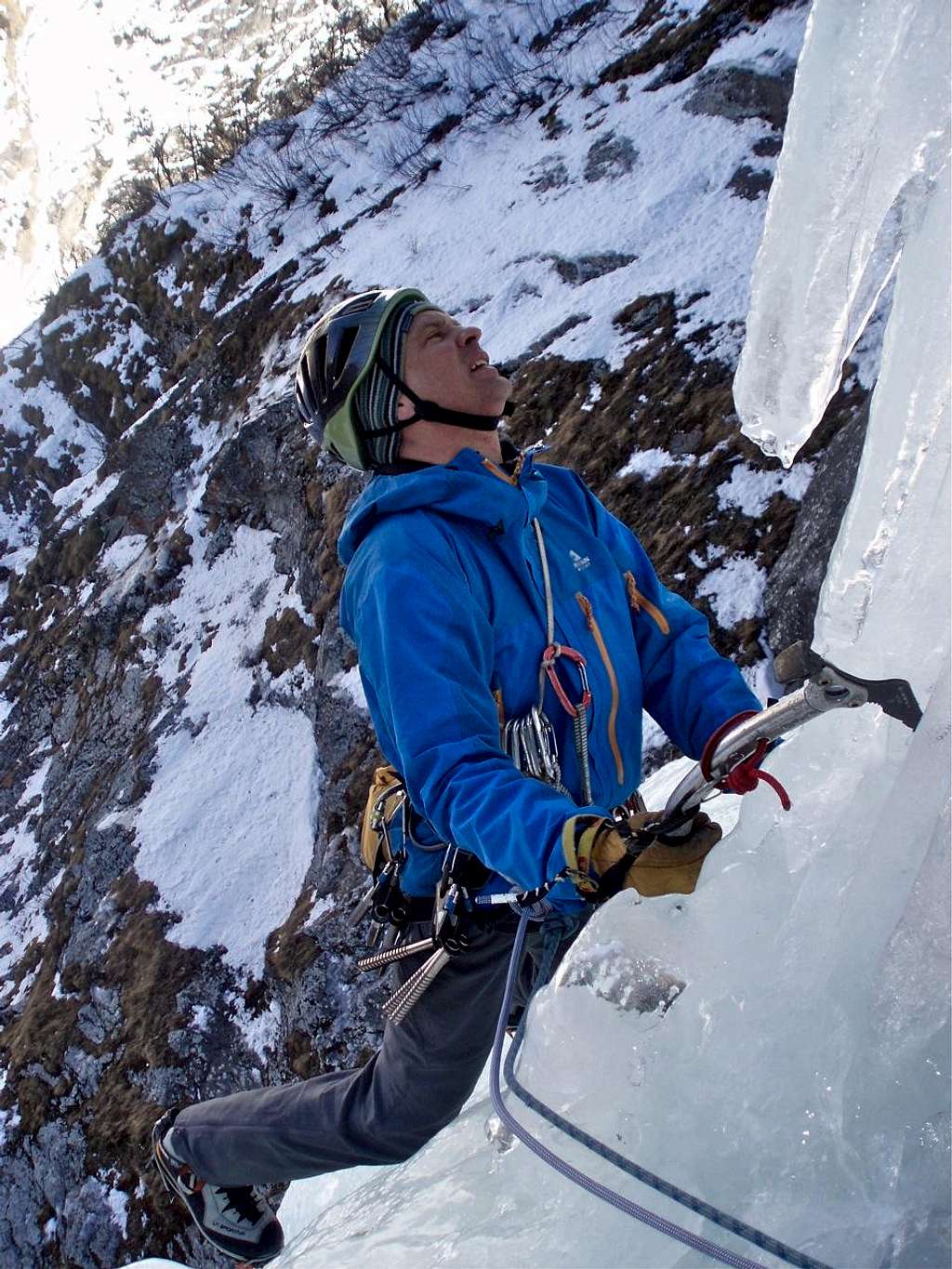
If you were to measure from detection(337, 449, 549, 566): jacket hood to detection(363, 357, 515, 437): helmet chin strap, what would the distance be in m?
0.10

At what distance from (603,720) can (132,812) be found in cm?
1029

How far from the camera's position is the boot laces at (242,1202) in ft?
8.07

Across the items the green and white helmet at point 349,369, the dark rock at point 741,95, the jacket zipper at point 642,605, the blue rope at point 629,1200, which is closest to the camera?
the blue rope at point 629,1200

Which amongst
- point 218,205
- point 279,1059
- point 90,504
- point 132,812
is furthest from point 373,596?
point 218,205

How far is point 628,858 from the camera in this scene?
55.0 inches

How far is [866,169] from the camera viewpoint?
1216 mm

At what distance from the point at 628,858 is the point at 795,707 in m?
0.35

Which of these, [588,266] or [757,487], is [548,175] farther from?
[757,487]

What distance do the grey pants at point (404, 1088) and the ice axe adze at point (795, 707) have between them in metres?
0.59

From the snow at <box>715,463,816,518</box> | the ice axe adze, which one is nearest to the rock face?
the snow at <box>715,463,816,518</box>

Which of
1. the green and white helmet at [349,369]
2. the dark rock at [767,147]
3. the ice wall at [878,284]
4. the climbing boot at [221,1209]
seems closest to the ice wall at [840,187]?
the ice wall at [878,284]

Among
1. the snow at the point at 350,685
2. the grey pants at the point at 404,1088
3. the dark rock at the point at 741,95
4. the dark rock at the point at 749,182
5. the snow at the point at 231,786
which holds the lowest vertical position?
the snow at the point at 231,786

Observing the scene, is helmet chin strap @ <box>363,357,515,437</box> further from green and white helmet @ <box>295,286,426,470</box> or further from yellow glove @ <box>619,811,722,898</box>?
yellow glove @ <box>619,811,722,898</box>

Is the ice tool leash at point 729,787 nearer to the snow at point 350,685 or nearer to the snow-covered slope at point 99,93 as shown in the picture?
the snow at point 350,685
